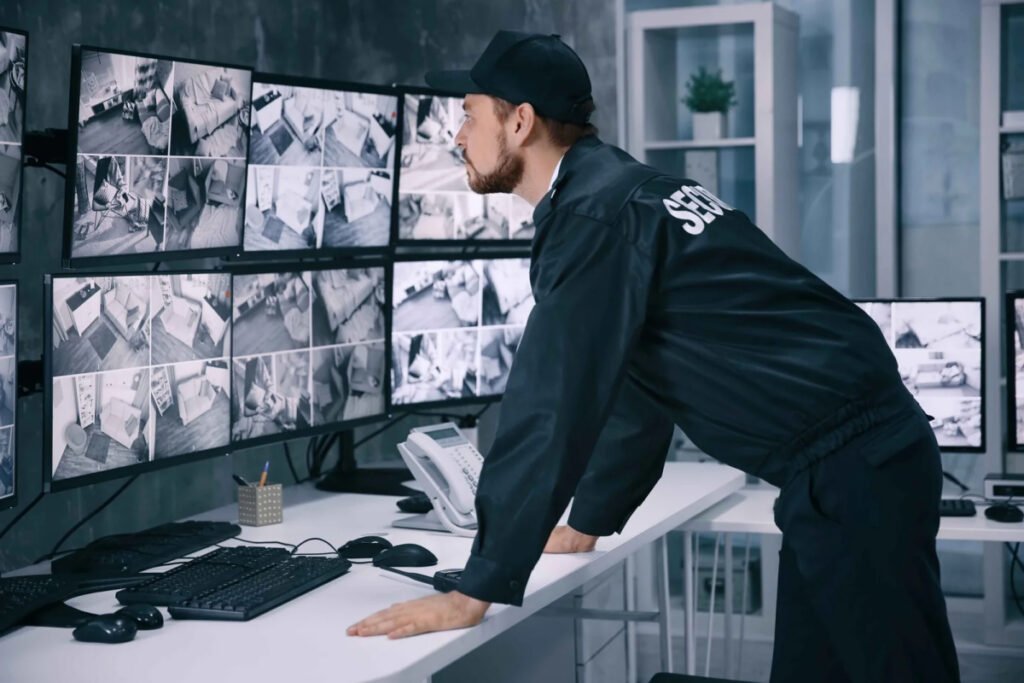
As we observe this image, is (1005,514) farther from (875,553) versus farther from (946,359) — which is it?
(875,553)

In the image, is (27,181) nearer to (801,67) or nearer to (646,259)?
(646,259)

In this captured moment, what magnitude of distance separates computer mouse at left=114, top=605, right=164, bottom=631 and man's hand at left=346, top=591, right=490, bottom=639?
28cm

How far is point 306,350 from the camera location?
2668 millimetres

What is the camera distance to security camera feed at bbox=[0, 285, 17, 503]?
1.96m

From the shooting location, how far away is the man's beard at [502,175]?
1919 millimetres

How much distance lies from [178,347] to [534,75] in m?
0.88

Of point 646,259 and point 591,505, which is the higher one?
point 646,259

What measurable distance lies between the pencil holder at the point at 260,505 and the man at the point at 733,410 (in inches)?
31.6

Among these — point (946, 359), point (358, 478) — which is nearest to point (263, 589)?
point (358, 478)

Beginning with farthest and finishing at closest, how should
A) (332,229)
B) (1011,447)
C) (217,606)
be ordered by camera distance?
(1011,447)
(332,229)
(217,606)

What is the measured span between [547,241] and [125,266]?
1.06 metres

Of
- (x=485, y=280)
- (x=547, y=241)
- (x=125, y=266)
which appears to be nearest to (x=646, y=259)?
(x=547, y=241)

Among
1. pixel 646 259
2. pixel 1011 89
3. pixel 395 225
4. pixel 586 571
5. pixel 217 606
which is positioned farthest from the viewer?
pixel 1011 89

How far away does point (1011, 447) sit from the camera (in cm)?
318
